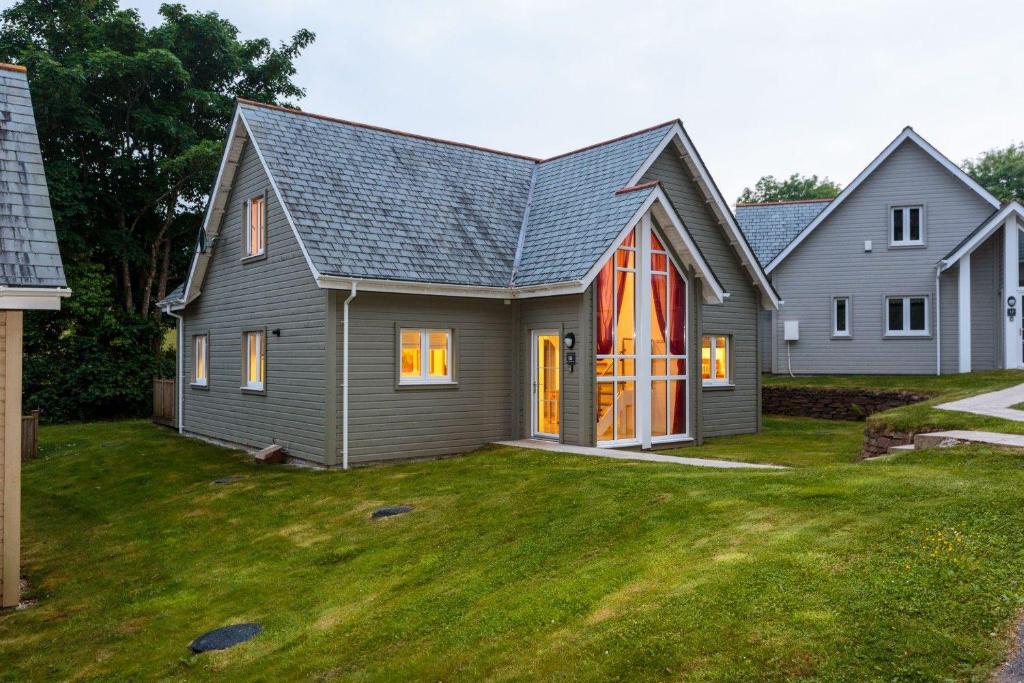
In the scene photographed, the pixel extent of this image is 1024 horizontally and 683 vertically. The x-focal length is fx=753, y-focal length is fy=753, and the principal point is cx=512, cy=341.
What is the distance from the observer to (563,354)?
14.3 m

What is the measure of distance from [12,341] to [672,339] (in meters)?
11.6

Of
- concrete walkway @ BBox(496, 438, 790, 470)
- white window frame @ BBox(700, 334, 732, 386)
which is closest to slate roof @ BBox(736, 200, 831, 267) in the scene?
white window frame @ BBox(700, 334, 732, 386)

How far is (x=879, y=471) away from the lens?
8.48 m

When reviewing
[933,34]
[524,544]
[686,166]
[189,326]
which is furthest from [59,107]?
[933,34]

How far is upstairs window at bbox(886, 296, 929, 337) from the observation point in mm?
24391

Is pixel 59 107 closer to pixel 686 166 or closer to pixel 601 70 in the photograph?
pixel 686 166

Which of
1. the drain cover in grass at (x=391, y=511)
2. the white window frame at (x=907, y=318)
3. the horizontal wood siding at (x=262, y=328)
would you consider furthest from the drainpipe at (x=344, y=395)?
the white window frame at (x=907, y=318)

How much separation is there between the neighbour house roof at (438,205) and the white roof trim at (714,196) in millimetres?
76

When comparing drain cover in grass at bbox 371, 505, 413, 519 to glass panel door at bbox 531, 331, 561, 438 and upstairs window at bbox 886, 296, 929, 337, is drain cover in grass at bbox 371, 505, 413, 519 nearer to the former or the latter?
glass panel door at bbox 531, 331, 561, 438

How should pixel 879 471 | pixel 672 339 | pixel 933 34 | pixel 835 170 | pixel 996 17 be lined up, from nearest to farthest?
1. pixel 879 471
2. pixel 672 339
3. pixel 996 17
4. pixel 933 34
5. pixel 835 170

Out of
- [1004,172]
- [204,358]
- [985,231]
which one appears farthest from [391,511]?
[1004,172]

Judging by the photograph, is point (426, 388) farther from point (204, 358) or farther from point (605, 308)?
point (204, 358)

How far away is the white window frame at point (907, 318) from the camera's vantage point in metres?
24.2

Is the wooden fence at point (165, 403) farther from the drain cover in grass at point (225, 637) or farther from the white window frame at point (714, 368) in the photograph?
the drain cover in grass at point (225, 637)
